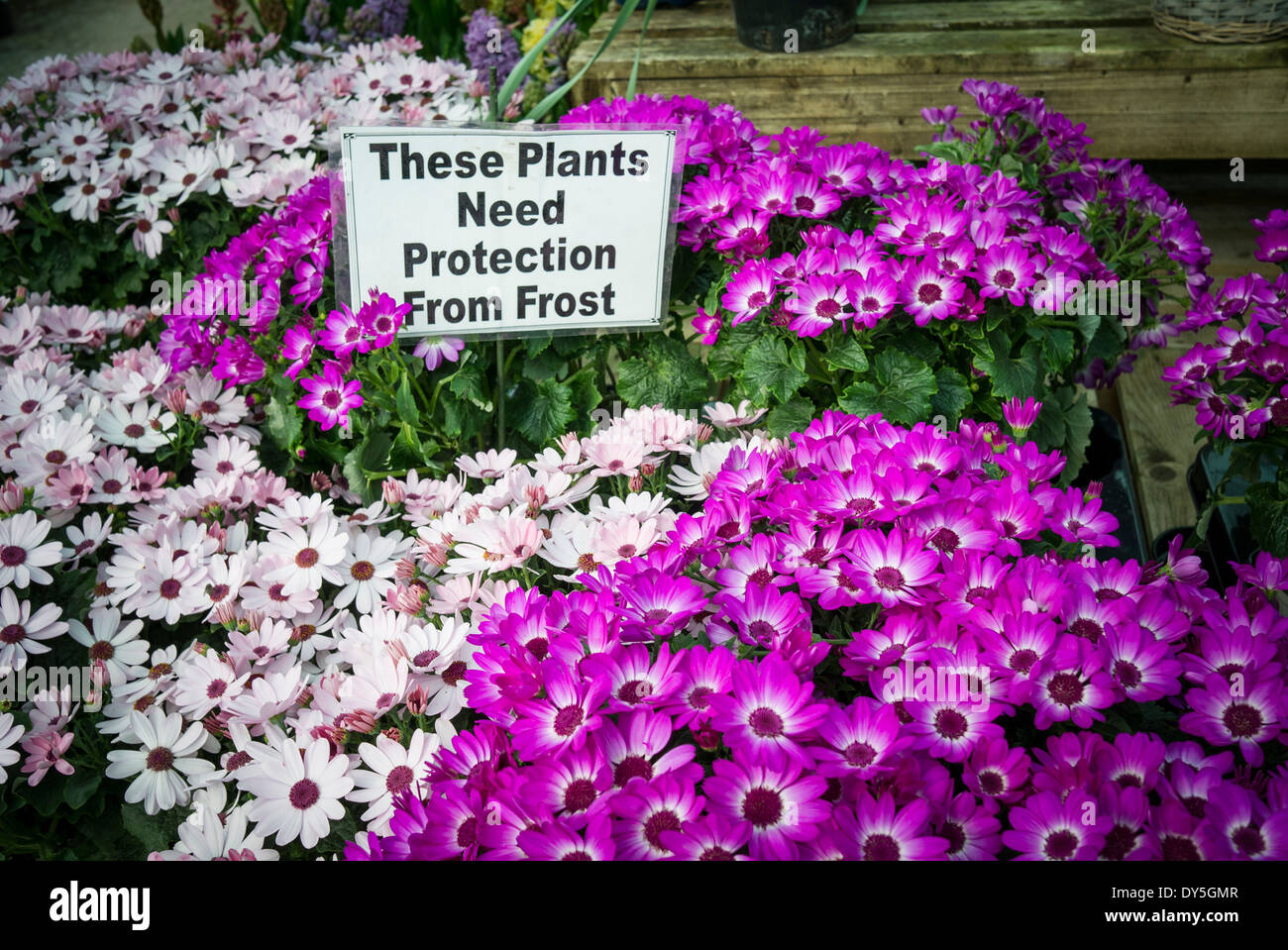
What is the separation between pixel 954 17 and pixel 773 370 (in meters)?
1.80

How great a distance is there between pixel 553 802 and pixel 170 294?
145 cm

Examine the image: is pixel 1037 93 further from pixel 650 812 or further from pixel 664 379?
pixel 650 812

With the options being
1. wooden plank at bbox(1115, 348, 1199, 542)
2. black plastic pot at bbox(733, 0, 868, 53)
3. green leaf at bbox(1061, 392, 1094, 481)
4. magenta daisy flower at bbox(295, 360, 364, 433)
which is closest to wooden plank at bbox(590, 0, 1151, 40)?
black plastic pot at bbox(733, 0, 868, 53)

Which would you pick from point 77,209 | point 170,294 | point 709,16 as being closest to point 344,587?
point 170,294

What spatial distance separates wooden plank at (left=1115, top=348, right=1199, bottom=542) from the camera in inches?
67.3

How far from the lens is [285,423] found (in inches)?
52.5

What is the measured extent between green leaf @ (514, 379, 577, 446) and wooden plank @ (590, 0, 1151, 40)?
164cm

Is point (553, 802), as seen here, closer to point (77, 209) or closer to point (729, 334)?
point (729, 334)

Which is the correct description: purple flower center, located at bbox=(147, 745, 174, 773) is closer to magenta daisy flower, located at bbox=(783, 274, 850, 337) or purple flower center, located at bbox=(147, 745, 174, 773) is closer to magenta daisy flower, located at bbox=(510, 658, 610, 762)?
magenta daisy flower, located at bbox=(510, 658, 610, 762)

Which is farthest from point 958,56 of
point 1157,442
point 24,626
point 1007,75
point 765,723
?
point 24,626

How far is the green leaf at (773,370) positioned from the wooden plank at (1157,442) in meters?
0.80

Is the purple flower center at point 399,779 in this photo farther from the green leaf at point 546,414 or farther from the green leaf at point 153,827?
the green leaf at point 546,414

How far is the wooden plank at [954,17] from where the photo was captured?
8.14 ft
